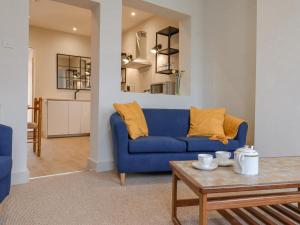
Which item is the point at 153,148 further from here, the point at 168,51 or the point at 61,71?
the point at 61,71

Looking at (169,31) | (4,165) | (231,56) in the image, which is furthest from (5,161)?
(169,31)

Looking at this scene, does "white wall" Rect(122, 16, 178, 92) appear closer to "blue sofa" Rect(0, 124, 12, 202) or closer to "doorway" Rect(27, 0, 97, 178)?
"doorway" Rect(27, 0, 97, 178)

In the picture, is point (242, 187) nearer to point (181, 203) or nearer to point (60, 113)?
point (181, 203)

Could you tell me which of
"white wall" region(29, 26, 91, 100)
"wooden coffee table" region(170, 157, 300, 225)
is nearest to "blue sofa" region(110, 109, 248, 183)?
"wooden coffee table" region(170, 157, 300, 225)

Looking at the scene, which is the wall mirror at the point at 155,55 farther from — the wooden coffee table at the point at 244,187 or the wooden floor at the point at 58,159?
the wooden coffee table at the point at 244,187

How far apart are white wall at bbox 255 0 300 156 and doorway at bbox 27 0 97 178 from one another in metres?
3.39

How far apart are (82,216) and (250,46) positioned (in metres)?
3.17

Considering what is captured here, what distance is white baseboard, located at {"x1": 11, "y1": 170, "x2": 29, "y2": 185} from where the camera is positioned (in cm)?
243

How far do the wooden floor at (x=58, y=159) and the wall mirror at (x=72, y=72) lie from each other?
227 centimetres

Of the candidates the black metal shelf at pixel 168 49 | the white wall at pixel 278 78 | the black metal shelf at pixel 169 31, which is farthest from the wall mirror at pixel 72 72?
the white wall at pixel 278 78

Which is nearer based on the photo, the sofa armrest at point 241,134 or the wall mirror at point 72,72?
the sofa armrest at point 241,134

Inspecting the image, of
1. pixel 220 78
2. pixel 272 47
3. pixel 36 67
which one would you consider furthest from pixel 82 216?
pixel 36 67

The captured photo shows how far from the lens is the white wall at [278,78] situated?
2.56m

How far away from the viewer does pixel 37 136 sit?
3.85m
